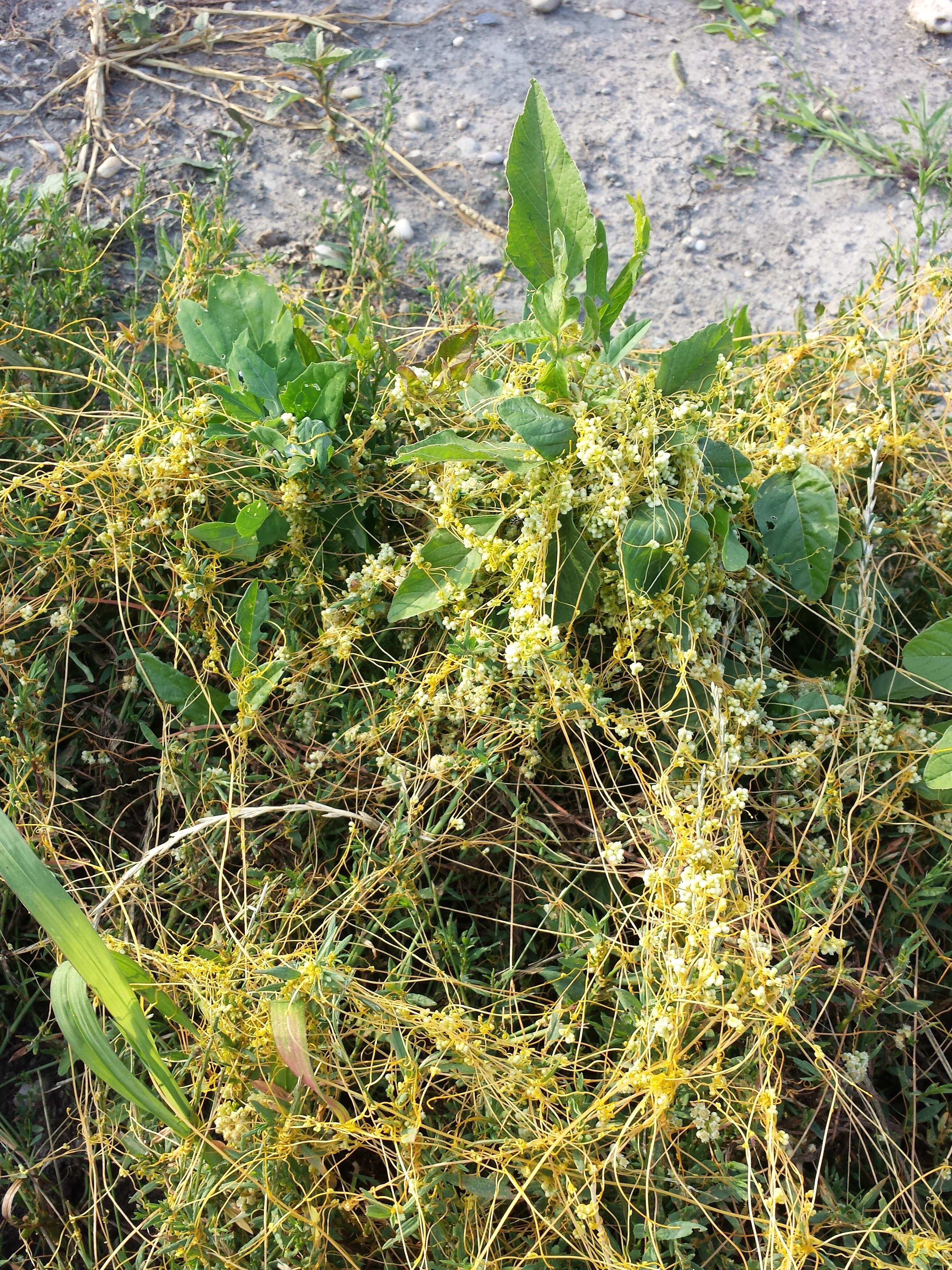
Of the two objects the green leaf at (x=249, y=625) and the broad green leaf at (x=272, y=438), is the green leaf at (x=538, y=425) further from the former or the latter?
the green leaf at (x=249, y=625)

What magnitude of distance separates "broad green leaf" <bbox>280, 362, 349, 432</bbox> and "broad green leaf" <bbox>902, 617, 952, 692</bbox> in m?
1.18

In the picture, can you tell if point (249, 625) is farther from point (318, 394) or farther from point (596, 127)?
point (596, 127)

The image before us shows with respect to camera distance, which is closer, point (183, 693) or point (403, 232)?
point (183, 693)

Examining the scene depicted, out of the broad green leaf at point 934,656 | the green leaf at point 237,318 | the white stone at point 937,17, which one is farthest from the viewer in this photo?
the white stone at point 937,17

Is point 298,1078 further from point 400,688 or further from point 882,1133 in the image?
point 882,1133

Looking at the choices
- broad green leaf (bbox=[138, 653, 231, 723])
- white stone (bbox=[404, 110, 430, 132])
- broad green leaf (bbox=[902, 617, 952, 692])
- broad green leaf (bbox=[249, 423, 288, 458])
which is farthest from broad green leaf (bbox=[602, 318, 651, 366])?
white stone (bbox=[404, 110, 430, 132])

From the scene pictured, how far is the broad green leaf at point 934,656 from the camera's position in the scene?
5.64 feet

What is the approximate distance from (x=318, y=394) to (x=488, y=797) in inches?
34.3

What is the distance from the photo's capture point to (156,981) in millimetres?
1648

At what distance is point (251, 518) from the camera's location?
184 cm

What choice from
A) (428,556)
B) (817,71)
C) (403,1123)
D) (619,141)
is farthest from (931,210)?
(403,1123)

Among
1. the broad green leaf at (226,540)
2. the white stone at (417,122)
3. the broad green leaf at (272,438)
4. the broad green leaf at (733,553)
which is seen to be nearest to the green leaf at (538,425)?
the broad green leaf at (733,553)

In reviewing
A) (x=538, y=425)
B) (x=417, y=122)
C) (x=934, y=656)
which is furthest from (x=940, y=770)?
(x=417, y=122)

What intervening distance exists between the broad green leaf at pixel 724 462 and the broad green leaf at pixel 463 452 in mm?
342
